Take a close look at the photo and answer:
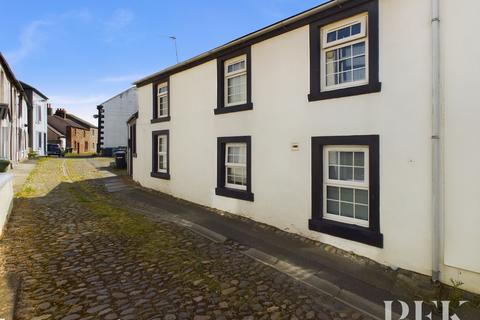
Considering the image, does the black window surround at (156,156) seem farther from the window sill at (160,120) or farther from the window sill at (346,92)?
the window sill at (346,92)

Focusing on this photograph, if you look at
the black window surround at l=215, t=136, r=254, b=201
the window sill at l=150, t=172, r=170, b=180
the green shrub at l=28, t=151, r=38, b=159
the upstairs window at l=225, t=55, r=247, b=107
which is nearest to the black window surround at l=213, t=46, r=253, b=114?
the upstairs window at l=225, t=55, r=247, b=107

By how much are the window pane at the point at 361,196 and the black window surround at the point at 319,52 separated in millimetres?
1884

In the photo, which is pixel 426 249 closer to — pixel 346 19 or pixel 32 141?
pixel 346 19

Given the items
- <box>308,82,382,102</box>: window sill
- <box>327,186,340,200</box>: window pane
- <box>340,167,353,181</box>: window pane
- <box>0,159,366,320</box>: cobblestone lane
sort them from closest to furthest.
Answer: <box>0,159,366,320</box>: cobblestone lane, <box>308,82,382,102</box>: window sill, <box>340,167,353,181</box>: window pane, <box>327,186,340,200</box>: window pane

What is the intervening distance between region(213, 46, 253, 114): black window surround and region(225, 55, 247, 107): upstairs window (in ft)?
0.39

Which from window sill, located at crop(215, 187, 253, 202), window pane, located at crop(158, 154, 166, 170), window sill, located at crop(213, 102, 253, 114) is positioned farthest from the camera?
window pane, located at crop(158, 154, 166, 170)

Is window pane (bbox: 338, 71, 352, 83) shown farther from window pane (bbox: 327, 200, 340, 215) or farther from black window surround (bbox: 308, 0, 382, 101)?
window pane (bbox: 327, 200, 340, 215)

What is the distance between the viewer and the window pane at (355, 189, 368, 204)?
639 centimetres

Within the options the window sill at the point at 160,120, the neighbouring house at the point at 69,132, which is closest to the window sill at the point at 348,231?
the window sill at the point at 160,120

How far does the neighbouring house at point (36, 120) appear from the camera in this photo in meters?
32.6

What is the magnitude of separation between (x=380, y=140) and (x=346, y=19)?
100 inches

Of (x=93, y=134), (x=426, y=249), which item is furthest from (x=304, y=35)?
(x=93, y=134)

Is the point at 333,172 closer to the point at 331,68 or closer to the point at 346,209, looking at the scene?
the point at 346,209
